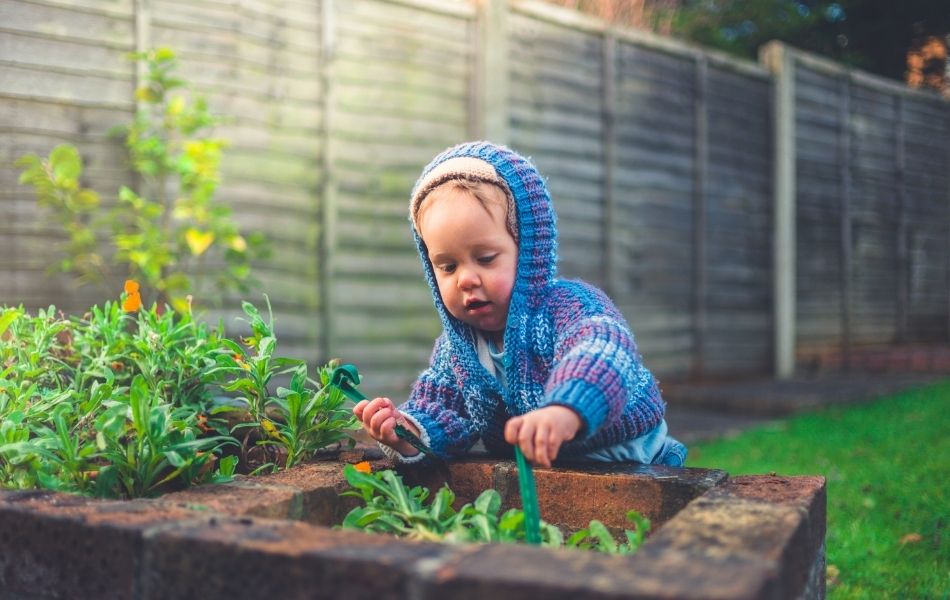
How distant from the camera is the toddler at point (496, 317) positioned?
207 centimetres

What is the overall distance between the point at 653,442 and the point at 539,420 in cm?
73

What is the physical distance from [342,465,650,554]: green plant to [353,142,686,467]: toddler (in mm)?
209

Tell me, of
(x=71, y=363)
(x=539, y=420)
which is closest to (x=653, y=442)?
(x=539, y=420)

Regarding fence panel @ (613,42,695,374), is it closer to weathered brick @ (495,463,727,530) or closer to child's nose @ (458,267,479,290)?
child's nose @ (458,267,479,290)

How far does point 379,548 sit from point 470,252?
931mm

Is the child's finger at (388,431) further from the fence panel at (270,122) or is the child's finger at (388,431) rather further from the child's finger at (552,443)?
the fence panel at (270,122)

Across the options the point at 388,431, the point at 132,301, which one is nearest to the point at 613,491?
the point at 388,431

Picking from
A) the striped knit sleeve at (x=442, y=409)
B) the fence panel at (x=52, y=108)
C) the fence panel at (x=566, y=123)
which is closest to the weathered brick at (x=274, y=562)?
the striped knit sleeve at (x=442, y=409)

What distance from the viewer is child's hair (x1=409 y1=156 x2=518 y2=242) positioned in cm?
212

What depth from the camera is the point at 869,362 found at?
8.39 meters

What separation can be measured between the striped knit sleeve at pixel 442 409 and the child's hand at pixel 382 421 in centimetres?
7

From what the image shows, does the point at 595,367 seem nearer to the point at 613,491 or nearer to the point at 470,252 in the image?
the point at 613,491

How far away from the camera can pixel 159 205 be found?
4.31m

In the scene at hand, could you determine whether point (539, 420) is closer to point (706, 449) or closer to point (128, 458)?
point (128, 458)
